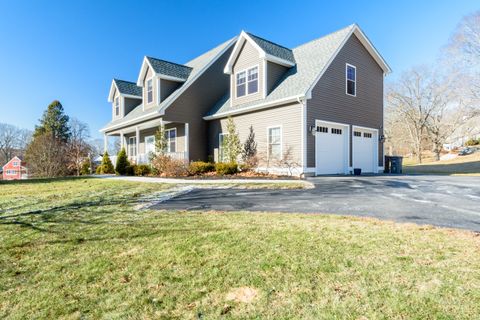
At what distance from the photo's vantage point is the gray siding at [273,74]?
1458 centimetres

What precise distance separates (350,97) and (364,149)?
3168 mm

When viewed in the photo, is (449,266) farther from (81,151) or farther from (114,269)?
(81,151)

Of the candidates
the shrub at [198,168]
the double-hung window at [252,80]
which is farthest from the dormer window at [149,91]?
the double-hung window at [252,80]

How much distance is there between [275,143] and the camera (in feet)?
45.2

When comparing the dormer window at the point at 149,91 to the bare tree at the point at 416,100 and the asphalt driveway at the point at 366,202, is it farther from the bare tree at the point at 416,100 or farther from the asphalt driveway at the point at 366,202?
the bare tree at the point at 416,100

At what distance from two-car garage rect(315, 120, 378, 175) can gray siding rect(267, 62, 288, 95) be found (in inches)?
132

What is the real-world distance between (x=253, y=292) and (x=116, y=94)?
24902 millimetres

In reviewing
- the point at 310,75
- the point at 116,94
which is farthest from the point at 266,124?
the point at 116,94

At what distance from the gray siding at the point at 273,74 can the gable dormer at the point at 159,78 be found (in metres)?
6.52

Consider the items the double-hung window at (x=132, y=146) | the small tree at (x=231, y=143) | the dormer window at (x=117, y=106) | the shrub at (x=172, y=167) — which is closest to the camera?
the shrub at (x=172, y=167)

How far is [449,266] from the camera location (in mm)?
2818

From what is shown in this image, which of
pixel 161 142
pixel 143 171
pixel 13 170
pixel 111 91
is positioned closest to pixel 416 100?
pixel 161 142

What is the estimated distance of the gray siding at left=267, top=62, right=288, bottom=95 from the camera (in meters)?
14.6

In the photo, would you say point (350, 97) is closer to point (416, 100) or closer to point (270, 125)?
point (270, 125)
